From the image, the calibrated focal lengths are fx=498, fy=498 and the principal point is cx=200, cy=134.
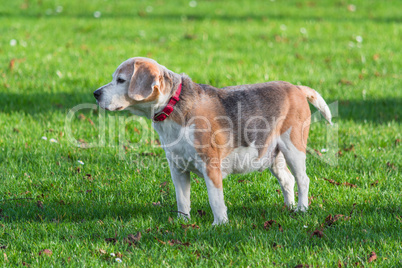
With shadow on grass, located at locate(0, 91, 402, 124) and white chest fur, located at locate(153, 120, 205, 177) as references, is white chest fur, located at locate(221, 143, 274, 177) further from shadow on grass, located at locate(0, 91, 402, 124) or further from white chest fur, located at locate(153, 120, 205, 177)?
shadow on grass, located at locate(0, 91, 402, 124)

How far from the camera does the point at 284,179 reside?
480cm

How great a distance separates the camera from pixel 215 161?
13.8 ft

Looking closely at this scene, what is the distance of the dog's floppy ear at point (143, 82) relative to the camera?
4020 mm

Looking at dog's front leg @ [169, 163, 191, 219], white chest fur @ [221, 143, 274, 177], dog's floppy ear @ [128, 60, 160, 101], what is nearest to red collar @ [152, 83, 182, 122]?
dog's floppy ear @ [128, 60, 160, 101]

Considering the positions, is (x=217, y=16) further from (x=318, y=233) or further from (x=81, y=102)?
(x=318, y=233)

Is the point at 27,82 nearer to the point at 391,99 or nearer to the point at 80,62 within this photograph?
the point at 80,62

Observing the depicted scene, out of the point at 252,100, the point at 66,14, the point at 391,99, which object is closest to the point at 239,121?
the point at 252,100

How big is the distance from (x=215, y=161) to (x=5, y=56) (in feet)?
22.0

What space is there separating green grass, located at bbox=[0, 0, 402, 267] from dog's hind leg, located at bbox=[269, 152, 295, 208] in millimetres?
153

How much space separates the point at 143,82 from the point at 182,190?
1.09m

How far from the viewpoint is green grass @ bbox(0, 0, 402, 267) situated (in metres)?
3.92

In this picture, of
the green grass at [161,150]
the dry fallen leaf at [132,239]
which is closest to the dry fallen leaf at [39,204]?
the green grass at [161,150]

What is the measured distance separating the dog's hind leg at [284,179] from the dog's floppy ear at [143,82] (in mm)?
1486

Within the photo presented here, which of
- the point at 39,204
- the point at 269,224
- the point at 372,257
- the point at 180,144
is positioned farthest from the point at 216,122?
the point at 39,204
